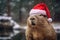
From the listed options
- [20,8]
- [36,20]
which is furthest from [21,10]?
[36,20]

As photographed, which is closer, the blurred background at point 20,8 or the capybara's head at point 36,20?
the capybara's head at point 36,20

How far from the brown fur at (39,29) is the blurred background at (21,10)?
53 cm

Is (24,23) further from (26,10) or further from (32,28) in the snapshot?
(32,28)

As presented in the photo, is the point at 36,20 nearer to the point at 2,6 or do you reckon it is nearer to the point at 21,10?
the point at 21,10

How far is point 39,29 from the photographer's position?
5.89ft

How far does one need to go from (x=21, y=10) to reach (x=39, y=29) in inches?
26.7

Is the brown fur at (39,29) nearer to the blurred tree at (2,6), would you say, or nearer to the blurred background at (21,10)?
A: the blurred background at (21,10)

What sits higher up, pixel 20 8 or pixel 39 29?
pixel 20 8

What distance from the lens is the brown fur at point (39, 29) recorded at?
70.3 inches

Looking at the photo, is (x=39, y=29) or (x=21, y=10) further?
(x=21, y=10)

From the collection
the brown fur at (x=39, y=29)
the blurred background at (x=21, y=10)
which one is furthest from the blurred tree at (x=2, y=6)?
the brown fur at (x=39, y=29)

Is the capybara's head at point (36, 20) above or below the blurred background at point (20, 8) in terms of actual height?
below

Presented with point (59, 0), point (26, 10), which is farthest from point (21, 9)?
point (59, 0)

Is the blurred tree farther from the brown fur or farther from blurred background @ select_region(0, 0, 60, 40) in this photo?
the brown fur
